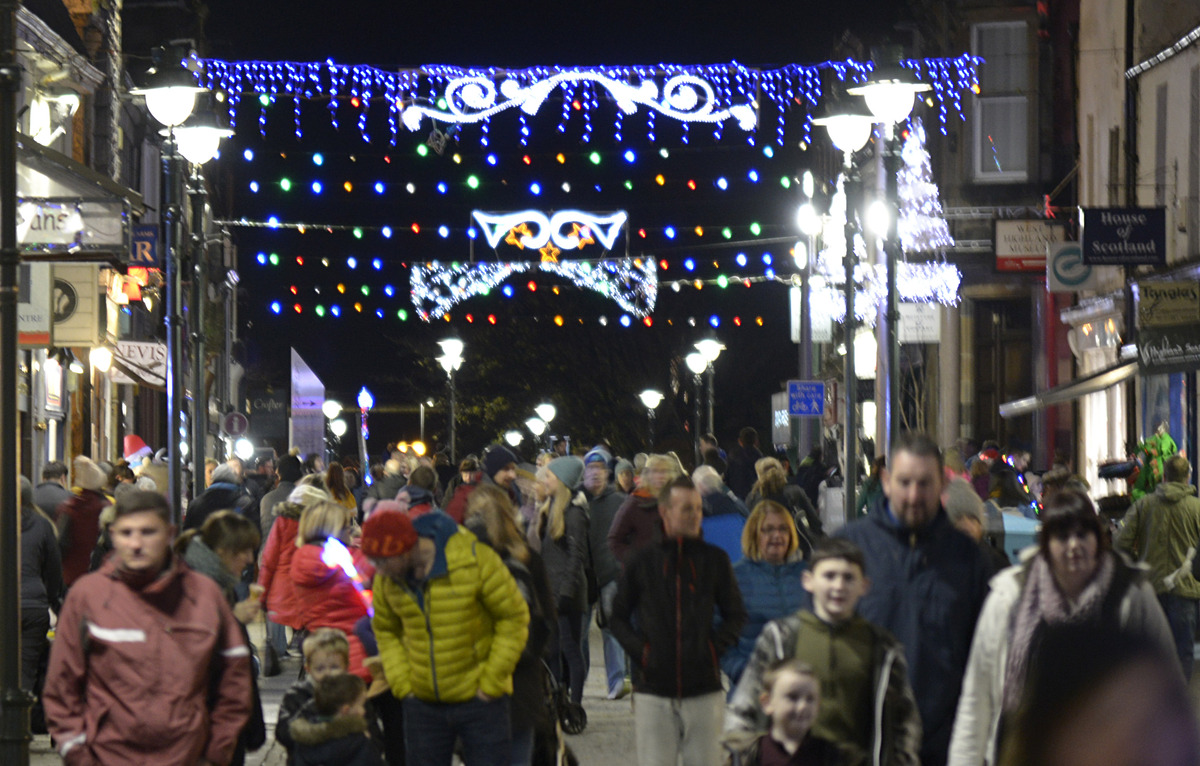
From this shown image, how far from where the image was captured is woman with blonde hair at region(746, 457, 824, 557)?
13.9m

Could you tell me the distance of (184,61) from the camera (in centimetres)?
1598

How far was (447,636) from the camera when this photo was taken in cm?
702

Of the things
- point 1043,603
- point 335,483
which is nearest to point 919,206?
point 335,483

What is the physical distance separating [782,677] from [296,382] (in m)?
28.7

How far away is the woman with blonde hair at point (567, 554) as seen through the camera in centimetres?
1220

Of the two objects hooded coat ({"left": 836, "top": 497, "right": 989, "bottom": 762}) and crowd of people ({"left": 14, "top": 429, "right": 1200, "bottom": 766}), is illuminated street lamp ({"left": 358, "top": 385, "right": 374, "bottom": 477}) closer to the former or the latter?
crowd of people ({"left": 14, "top": 429, "right": 1200, "bottom": 766})

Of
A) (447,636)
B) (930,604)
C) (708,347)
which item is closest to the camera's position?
(930,604)

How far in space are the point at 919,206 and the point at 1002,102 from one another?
2.66 metres

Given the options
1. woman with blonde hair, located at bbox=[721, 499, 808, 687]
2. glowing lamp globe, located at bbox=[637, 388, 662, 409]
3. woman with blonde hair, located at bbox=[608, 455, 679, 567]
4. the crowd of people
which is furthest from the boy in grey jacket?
glowing lamp globe, located at bbox=[637, 388, 662, 409]

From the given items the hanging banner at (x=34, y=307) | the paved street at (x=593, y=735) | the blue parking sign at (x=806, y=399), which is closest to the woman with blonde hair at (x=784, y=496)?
the paved street at (x=593, y=735)

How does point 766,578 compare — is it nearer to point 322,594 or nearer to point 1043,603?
point 1043,603

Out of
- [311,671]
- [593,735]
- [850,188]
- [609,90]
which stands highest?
[609,90]

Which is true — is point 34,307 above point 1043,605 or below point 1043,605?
above

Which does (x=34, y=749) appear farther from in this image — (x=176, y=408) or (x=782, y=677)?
(x=782, y=677)
